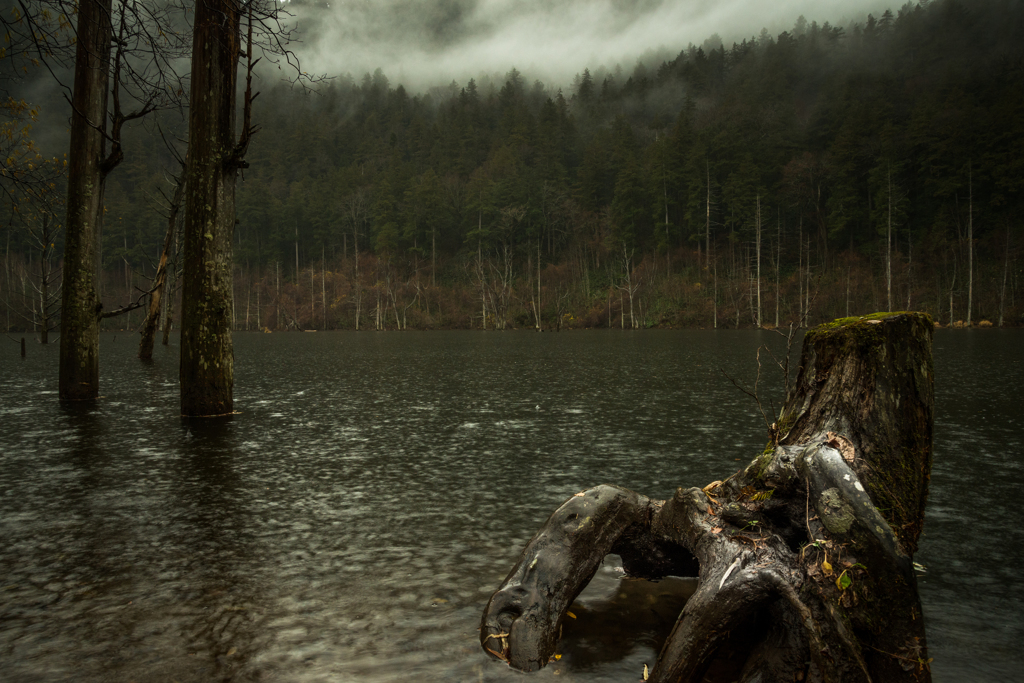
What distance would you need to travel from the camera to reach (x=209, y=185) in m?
10.1

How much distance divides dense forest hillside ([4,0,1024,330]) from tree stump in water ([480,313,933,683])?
62.4m

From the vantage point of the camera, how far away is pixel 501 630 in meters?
3.30

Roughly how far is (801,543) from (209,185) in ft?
32.6

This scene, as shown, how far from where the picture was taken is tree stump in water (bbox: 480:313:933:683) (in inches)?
109

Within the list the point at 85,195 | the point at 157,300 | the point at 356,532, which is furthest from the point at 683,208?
the point at 356,532

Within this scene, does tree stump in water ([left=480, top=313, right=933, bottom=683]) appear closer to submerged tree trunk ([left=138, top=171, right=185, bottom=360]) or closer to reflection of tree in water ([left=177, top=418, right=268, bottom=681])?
reflection of tree in water ([left=177, top=418, right=268, bottom=681])

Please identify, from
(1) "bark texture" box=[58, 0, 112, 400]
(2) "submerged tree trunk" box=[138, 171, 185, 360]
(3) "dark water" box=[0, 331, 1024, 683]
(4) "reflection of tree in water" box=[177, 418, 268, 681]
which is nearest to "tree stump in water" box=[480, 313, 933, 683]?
(3) "dark water" box=[0, 331, 1024, 683]

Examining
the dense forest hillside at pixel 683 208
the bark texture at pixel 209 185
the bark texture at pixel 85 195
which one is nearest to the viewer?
the bark texture at pixel 209 185

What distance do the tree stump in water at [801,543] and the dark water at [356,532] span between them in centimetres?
34

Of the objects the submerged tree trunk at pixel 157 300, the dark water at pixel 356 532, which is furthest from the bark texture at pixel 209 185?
the submerged tree trunk at pixel 157 300

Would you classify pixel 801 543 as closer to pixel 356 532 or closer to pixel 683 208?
pixel 356 532

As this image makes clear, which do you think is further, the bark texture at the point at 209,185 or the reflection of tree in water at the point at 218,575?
the bark texture at the point at 209,185

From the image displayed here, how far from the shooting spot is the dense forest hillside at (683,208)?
231ft

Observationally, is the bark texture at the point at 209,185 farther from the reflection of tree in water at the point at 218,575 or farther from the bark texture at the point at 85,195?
the reflection of tree in water at the point at 218,575
